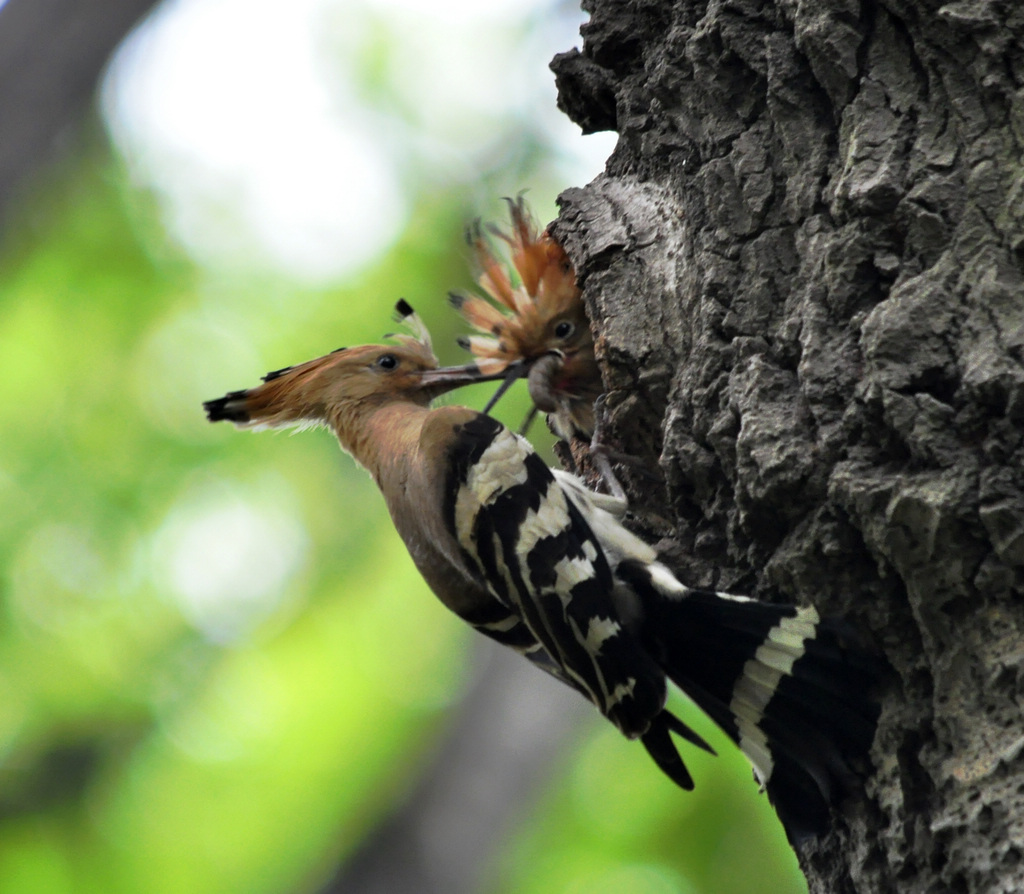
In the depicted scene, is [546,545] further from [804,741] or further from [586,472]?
[804,741]

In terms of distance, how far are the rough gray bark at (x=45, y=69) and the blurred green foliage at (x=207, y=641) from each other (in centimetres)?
178

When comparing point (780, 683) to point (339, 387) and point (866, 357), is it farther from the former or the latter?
point (339, 387)

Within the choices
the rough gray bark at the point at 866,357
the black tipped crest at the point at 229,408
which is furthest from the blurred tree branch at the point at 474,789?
the rough gray bark at the point at 866,357

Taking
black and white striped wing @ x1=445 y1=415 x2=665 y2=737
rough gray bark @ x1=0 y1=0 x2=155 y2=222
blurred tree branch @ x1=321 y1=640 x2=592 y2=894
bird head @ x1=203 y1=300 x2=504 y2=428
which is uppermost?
rough gray bark @ x1=0 y1=0 x2=155 y2=222

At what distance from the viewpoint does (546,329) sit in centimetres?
313

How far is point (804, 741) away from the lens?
6.97ft

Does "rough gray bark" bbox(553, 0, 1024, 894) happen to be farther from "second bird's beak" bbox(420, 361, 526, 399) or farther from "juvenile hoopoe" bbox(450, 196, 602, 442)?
"second bird's beak" bbox(420, 361, 526, 399)

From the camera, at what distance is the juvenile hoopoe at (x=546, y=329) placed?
123 inches

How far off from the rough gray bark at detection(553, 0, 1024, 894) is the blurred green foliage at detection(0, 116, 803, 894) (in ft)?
11.9

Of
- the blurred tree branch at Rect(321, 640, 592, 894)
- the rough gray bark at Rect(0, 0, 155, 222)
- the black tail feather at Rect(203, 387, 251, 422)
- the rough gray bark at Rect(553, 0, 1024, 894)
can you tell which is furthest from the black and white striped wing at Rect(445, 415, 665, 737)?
the blurred tree branch at Rect(321, 640, 592, 894)

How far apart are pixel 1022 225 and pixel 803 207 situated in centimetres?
44

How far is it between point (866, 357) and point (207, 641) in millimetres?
5764

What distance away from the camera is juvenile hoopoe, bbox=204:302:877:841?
2.10 m

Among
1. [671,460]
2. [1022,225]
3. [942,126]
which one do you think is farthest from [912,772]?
[942,126]
